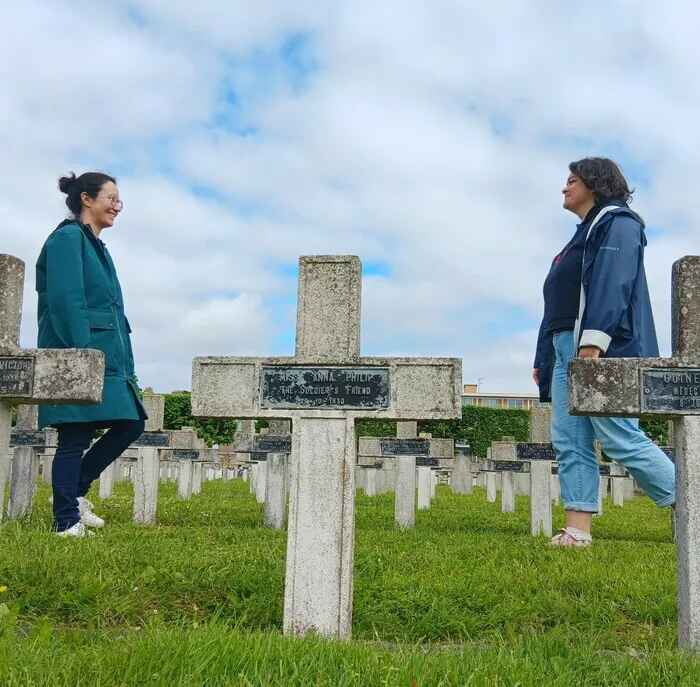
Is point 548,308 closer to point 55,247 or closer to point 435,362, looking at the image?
point 435,362

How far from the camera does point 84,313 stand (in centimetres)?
483

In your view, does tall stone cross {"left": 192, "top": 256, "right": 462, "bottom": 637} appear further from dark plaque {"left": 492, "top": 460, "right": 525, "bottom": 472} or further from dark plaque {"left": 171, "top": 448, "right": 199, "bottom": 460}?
dark plaque {"left": 171, "top": 448, "right": 199, "bottom": 460}

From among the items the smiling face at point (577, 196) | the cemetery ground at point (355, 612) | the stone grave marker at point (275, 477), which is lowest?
the cemetery ground at point (355, 612)

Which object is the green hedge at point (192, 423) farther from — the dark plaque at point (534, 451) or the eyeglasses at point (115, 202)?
the eyeglasses at point (115, 202)

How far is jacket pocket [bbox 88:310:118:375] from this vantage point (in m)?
5.09

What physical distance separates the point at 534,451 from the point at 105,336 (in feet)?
13.4

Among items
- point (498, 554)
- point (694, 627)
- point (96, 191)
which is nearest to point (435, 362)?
point (694, 627)

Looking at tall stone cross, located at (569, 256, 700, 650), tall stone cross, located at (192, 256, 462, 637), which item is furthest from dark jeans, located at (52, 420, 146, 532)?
tall stone cross, located at (569, 256, 700, 650)

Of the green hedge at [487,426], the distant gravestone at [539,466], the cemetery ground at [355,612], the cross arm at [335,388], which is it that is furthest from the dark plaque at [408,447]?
the green hedge at [487,426]

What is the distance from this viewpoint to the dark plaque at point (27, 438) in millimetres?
8219

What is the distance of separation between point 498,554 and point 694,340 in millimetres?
2244

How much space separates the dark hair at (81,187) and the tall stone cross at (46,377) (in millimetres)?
2010

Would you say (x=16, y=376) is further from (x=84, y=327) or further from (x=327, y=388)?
(x=327, y=388)

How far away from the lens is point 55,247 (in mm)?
4906
